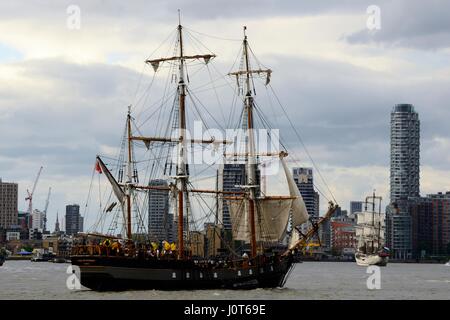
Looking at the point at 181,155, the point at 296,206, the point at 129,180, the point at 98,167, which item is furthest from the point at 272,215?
the point at 98,167

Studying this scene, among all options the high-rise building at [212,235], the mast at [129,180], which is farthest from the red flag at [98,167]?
the high-rise building at [212,235]

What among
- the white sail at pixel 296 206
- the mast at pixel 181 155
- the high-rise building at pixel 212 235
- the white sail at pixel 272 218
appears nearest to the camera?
the mast at pixel 181 155

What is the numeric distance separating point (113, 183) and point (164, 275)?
11.9 m

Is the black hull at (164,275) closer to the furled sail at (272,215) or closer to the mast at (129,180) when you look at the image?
the furled sail at (272,215)

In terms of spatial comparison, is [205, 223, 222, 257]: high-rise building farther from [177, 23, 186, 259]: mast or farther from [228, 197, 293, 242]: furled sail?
[177, 23, 186, 259]: mast

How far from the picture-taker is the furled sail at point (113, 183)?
4114 inches

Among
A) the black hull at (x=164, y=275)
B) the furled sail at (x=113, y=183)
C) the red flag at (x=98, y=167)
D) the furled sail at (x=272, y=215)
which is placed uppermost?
the red flag at (x=98, y=167)

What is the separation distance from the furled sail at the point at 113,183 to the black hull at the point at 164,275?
10270 millimetres

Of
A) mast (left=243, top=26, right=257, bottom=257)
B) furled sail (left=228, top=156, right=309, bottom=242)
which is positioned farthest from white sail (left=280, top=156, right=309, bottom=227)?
mast (left=243, top=26, right=257, bottom=257)

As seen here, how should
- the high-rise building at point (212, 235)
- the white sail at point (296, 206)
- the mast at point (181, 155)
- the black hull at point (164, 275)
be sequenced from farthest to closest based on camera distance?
the high-rise building at point (212, 235) < the white sail at point (296, 206) < the mast at point (181, 155) < the black hull at point (164, 275)

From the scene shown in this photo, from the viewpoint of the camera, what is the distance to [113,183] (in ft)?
344
